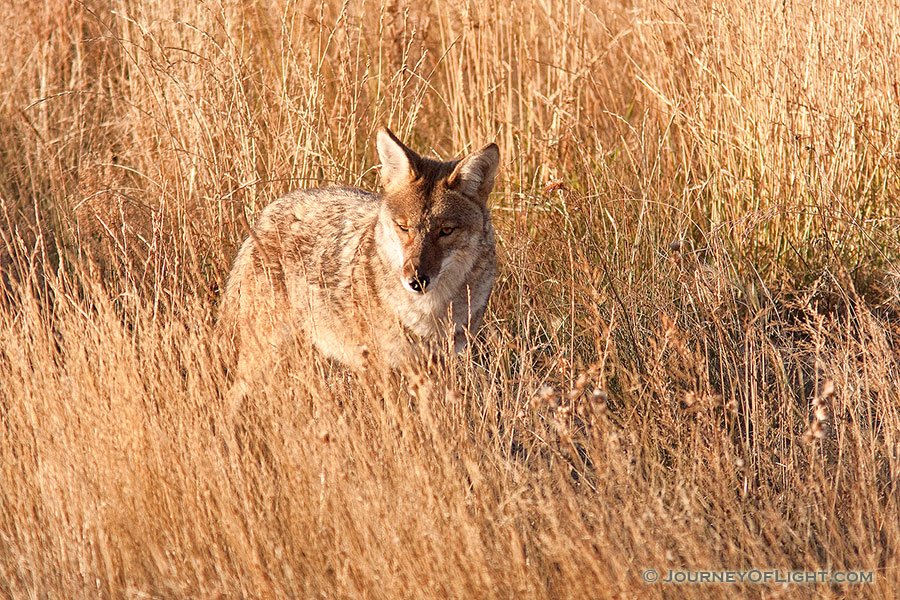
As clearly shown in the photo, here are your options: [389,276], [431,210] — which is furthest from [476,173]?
[389,276]

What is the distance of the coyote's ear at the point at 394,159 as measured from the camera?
4.26m

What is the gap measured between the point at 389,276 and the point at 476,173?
60cm

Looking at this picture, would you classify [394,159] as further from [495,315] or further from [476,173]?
[495,315]

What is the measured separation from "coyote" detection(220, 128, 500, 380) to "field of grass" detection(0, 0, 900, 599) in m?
0.21

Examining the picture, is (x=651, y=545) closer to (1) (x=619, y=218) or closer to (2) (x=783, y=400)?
(2) (x=783, y=400)

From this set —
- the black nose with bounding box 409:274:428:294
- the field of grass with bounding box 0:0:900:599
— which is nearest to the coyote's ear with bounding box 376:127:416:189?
the black nose with bounding box 409:274:428:294

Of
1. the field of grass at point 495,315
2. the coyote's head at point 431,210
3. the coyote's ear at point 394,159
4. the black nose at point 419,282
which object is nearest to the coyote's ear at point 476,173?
the coyote's head at point 431,210

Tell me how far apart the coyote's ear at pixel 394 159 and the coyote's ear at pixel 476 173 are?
0.19 metres

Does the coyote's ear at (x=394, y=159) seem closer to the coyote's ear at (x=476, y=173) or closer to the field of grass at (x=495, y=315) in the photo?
the coyote's ear at (x=476, y=173)

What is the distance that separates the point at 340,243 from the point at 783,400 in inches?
85.0

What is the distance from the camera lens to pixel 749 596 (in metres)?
2.75

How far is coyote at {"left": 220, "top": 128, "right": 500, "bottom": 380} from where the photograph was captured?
418 cm

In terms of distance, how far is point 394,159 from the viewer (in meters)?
4.37

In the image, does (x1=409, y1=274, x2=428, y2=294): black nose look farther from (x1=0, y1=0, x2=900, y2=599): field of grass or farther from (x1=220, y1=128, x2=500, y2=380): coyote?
(x1=0, y1=0, x2=900, y2=599): field of grass
